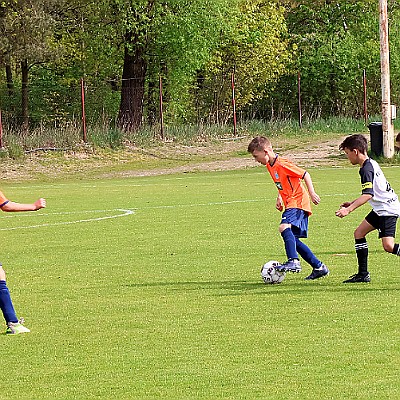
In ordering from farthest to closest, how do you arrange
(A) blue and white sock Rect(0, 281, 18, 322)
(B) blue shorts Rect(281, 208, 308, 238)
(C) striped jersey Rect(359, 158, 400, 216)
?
(B) blue shorts Rect(281, 208, 308, 238) < (C) striped jersey Rect(359, 158, 400, 216) < (A) blue and white sock Rect(0, 281, 18, 322)

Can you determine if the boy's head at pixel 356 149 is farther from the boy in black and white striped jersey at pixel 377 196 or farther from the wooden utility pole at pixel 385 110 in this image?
the wooden utility pole at pixel 385 110

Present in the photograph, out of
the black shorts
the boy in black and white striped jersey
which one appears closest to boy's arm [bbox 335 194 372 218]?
the boy in black and white striped jersey

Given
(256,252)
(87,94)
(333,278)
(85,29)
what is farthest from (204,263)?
(85,29)

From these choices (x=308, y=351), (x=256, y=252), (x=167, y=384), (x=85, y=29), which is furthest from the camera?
(x=85, y=29)

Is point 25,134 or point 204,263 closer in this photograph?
point 204,263

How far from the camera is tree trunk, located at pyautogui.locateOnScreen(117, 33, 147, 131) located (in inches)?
1852

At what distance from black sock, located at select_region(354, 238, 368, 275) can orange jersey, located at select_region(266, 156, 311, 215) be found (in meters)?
0.82

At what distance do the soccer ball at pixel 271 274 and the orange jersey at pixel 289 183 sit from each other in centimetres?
80

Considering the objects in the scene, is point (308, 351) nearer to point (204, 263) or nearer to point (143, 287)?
point (143, 287)

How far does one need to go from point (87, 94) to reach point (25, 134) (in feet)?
24.1

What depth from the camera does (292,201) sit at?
39.7ft

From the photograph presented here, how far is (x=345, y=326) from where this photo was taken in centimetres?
905

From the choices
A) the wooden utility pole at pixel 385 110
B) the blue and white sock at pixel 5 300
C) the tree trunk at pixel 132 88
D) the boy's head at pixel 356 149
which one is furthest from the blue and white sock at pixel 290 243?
the tree trunk at pixel 132 88

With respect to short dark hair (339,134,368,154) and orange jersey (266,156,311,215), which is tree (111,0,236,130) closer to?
orange jersey (266,156,311,215)
